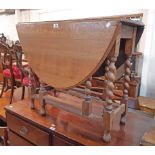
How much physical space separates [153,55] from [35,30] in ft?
6.92

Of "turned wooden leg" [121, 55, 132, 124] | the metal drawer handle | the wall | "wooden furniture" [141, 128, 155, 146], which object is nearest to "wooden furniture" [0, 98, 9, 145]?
the metal drawer handle

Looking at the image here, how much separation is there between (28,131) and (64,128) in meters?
0.33

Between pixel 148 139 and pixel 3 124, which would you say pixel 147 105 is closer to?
pixel 148 139

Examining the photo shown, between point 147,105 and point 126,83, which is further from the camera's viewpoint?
point 147,105

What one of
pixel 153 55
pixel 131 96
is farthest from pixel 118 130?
pixel 153 55

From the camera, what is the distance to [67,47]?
3.77 ft

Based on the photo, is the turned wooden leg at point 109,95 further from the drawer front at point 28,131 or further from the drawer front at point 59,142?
the drawer front at point 28,131

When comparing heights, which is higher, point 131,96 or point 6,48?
point 6,48

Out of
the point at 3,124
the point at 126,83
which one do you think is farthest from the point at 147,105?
the point at 3,124

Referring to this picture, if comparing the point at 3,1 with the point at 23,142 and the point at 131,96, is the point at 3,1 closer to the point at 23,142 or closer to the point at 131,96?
the point at 23,142

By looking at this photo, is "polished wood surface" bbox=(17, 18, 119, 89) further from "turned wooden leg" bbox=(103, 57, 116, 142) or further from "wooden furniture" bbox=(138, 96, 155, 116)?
"wooden furniture" bbox=(138, 96, 155, 116)

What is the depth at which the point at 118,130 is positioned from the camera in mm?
1218

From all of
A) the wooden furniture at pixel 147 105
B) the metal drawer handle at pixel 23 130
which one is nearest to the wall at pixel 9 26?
the wooden furniture at pixel 147 105

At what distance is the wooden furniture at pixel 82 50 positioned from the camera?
3.24 ft
